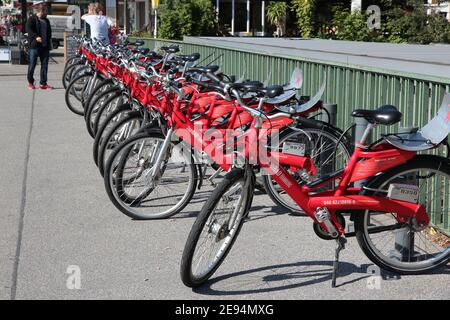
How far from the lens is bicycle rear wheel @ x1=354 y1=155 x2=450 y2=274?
15.2ft

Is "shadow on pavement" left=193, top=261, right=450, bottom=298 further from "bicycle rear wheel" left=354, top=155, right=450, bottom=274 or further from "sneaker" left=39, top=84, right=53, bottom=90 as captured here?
"sneaker" left=39, top=84, right=53, bottom=90

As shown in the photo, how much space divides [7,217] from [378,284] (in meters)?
3.02


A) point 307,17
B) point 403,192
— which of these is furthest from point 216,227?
point 307,17

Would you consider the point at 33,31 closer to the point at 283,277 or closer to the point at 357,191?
the point at 283,277

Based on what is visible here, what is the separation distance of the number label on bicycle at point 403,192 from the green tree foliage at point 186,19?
16112mm

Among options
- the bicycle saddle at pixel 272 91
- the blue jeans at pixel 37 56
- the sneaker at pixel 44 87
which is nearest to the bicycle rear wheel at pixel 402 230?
the bicycle saddle at pixel 272 91

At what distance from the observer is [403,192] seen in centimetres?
464

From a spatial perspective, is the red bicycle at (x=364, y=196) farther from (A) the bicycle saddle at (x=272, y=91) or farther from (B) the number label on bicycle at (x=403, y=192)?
(A) the bicycle saddle at (x=272, y=91)

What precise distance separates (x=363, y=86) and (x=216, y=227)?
2.70 meters

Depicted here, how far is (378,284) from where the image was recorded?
4.70 metres

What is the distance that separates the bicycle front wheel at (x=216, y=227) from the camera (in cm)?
438

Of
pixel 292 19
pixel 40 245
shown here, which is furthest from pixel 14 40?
pixel 40 245
